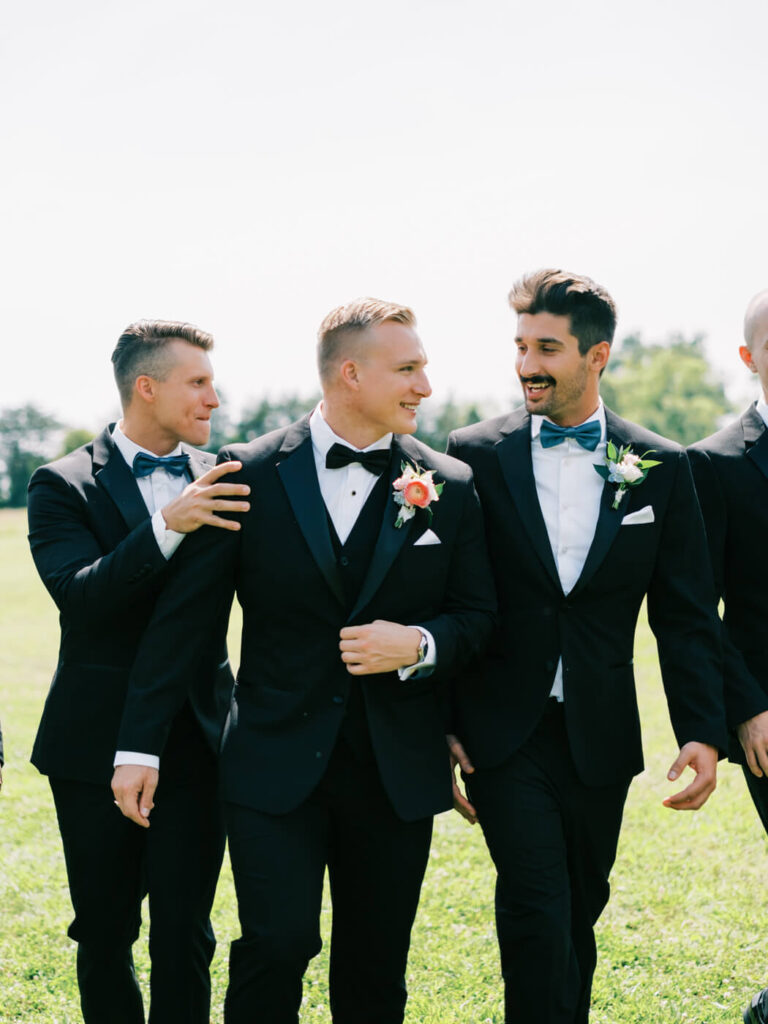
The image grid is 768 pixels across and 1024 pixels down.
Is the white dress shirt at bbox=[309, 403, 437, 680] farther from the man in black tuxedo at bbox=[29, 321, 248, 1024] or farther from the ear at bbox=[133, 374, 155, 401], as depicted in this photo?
the ear at bbox=[133, 374, 155, 401]

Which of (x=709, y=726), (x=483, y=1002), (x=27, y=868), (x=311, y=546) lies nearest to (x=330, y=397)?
(x=311, y=546)

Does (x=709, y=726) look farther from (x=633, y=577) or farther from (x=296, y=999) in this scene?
(x=296, y=999)

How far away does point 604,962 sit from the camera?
6.07 metres

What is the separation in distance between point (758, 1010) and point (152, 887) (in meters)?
2.70

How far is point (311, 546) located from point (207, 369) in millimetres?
1227

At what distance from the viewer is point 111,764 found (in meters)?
4.38

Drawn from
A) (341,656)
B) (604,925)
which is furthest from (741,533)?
(604,925)

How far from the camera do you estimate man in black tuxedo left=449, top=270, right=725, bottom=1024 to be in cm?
438

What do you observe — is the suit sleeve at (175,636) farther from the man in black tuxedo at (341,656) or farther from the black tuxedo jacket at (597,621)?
the black tuxedo jacket at (597,621)


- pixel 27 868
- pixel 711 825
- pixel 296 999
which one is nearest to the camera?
pixel 296 999

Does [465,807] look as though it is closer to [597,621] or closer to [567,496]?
[597,621]

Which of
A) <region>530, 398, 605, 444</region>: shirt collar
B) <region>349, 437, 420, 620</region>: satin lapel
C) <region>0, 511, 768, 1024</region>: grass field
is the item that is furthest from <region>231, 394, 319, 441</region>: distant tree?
<region>349, 437, 420, 620</region>: satin lapel

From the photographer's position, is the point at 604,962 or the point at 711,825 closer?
the point at 604,962

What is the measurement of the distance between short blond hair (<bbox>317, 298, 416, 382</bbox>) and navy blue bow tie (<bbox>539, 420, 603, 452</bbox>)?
75 centimetres
